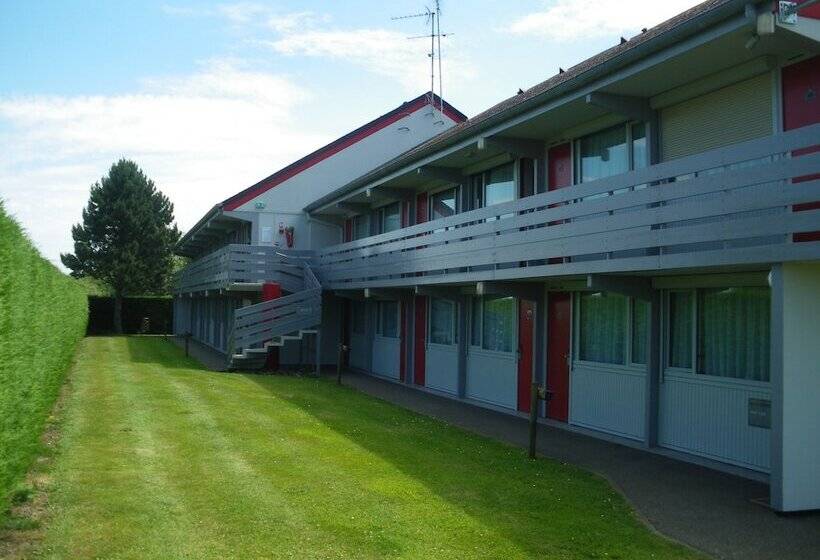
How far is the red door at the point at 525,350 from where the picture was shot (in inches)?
568

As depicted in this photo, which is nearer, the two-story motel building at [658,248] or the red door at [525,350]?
the two-story motel building at [658,248]

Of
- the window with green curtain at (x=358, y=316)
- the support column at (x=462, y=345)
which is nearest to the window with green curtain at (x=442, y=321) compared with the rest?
the support column at (x=462, y=345)

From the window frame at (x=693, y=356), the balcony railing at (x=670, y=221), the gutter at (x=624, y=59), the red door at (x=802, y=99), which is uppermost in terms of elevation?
the gutter at (x=624, y=59)

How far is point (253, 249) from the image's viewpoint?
2278cm

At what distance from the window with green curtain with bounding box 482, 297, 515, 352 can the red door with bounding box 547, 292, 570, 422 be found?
1403 mm

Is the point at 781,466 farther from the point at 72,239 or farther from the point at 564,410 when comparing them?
the point at 72,239

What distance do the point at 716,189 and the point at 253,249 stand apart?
53.5 ft

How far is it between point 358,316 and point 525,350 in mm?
10343

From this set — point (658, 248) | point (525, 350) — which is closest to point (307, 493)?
point (658, 248)

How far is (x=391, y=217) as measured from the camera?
2175 cm

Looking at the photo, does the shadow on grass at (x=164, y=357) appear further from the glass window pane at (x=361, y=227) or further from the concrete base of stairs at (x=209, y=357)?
the glass window pane at (x=361, y=227)

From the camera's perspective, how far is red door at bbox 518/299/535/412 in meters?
14.4

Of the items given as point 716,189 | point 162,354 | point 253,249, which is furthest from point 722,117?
point 162,354

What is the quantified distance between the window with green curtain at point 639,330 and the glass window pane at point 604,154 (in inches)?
80.0
